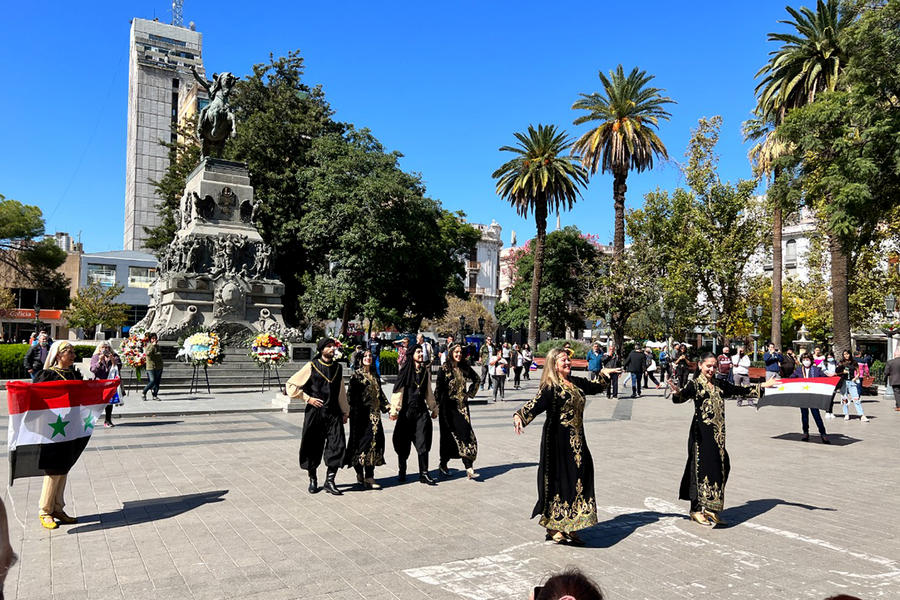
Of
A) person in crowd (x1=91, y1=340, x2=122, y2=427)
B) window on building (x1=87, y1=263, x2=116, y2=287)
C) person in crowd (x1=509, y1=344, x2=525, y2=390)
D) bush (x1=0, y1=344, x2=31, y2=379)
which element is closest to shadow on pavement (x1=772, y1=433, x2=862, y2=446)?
person in crowd (x1=509, y1=344, x2=525, y2=390)

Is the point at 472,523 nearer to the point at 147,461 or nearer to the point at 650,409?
the point at 147,461

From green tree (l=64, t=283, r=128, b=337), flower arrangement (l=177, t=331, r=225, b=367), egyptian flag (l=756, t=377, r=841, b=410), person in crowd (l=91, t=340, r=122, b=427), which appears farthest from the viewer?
green tree (l=64, t=283, r=128, b=337)

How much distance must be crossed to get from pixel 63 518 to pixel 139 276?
59010 millimetres

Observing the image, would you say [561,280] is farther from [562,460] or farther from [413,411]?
[562,460]

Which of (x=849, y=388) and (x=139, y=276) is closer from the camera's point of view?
(x=849, y=388)

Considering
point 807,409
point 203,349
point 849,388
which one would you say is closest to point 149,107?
point 203,349

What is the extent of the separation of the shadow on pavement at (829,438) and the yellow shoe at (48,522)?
39.2ft

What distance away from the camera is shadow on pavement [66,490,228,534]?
6.30 meters

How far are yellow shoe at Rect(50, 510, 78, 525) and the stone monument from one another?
50.8 ft

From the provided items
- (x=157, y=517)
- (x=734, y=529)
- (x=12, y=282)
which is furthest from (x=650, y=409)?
(x=12, y=282)

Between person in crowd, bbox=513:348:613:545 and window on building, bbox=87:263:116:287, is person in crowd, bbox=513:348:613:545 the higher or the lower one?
the lower one

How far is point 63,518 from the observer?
620 cm

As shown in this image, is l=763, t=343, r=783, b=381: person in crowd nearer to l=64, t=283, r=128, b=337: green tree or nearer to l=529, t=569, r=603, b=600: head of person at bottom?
l=529, t=569, r=603, b=600: head of person at bottom

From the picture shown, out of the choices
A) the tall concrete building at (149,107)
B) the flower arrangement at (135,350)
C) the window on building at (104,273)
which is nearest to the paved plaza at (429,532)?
the flower arrangement at (135,350)
